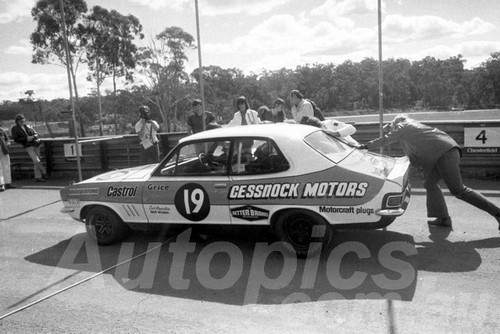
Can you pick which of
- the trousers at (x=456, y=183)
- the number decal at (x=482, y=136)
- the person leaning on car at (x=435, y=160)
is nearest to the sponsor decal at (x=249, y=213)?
the person leaning on car at (x=435, y=160)

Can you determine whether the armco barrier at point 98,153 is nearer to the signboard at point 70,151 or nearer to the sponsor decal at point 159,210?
the signboard at point 70,151

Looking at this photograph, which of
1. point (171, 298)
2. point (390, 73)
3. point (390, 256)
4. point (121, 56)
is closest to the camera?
point (171, 298)

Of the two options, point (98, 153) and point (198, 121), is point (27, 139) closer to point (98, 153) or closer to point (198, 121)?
point (98, 153)

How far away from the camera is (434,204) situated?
6355 mm

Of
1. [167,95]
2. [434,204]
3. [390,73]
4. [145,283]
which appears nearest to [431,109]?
[390,73]

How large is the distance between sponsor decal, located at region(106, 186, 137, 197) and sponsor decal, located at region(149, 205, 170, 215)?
0.31m

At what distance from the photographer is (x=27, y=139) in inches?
495

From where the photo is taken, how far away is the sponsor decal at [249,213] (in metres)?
5.35

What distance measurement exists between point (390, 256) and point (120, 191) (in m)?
3.34

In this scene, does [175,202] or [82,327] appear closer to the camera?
[82,327]

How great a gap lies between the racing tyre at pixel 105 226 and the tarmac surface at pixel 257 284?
0.15 meters

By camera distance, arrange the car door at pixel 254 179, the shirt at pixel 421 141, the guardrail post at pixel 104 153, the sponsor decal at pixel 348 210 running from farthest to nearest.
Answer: the guardrail post at pixel 104 153 → the shirt at pixel 421 141 → the car door at pixel 254 179 → the sponsor decal at pixel 348 210

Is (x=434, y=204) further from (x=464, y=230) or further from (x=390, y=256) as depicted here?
(x=390, y=256)

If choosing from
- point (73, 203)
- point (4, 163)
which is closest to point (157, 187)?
point (73, 203)
